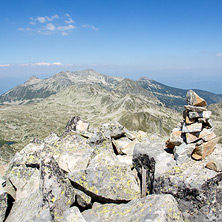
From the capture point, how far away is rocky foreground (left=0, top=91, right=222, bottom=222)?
978 centimetres

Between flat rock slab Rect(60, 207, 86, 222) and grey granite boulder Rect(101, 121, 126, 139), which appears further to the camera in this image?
grey granite boulder Rect(101, 121, 126, 139)

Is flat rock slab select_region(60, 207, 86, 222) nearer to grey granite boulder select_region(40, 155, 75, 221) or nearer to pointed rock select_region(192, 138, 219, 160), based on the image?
grey granite boulder select_region(40, 155, 75, 221)

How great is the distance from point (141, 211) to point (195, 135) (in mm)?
6651

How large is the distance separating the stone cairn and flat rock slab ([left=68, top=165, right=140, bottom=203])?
403cm

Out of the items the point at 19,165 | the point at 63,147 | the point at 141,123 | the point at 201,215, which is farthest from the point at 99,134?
Answer: the point at 141,123

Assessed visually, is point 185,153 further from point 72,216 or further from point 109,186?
point 72,216

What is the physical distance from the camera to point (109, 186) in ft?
40.2

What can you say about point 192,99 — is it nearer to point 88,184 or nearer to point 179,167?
point 179,167

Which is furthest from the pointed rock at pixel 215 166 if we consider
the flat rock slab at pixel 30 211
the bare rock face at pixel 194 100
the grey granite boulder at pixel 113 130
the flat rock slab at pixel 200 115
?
the flat rock slab at pixel 30 211

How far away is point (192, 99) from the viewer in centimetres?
1267

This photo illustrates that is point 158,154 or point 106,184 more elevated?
Answer: point 158,154

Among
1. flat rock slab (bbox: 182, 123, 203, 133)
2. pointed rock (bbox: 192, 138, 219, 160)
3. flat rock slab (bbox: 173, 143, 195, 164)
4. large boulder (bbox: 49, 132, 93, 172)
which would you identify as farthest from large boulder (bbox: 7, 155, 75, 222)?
flat rock slab (bbox: 182, 123, 203, 133)

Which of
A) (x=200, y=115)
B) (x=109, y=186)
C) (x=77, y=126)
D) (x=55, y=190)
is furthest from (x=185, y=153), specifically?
(x=77, y=126)

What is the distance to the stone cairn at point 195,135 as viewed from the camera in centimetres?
1183
